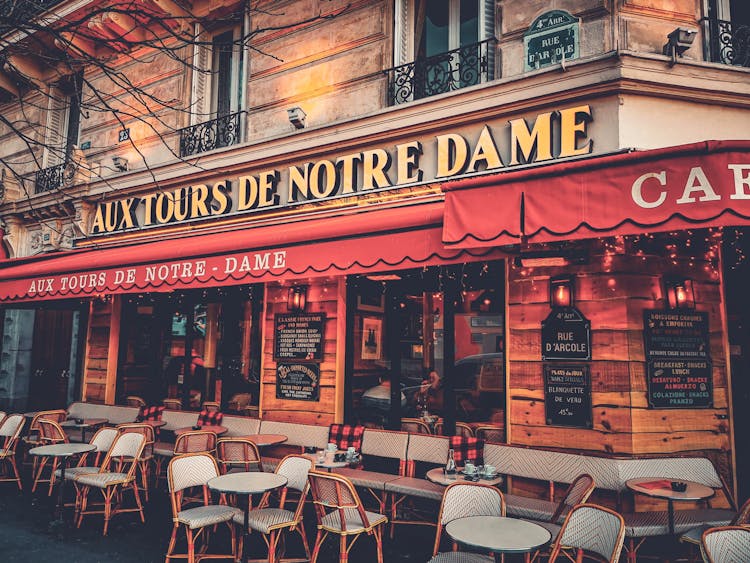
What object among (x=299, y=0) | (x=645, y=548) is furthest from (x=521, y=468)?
(x=299, y=0)

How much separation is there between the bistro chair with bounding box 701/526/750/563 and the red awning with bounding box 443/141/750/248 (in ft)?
6.38

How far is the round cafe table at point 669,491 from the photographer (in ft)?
13.8

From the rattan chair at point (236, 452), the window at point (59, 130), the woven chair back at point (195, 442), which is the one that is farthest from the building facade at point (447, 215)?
the window at point (59, 130)

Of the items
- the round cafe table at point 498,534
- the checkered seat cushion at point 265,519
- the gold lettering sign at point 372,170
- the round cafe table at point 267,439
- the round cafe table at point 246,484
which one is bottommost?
the checkered seat cushion at point 265,519

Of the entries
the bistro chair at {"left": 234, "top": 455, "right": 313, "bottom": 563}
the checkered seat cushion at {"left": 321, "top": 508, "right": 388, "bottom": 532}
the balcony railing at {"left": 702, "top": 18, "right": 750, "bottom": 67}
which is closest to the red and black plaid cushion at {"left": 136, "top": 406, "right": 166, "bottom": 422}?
the bistro chair at {"left": 234, "top": 455, "right": 313, "bottom": 563}

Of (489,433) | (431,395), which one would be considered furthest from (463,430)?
(431,395)

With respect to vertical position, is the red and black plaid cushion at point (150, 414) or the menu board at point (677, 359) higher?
the menu board at point (677, 359)

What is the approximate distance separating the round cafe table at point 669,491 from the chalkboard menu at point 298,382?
393cm

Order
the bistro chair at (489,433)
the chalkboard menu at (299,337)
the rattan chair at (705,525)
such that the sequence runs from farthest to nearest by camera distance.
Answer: the chalkboard menu at (299,337) < the bistro chair at (489,433) < the rattan chair at (705,525)

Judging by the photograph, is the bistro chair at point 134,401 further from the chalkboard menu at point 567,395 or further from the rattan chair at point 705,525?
the rattan chair at point 705,525

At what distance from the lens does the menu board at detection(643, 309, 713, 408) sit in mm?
5234

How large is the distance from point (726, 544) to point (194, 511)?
4026 mm

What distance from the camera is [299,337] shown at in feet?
24.5

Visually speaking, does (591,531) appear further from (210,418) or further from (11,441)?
(11,441)
